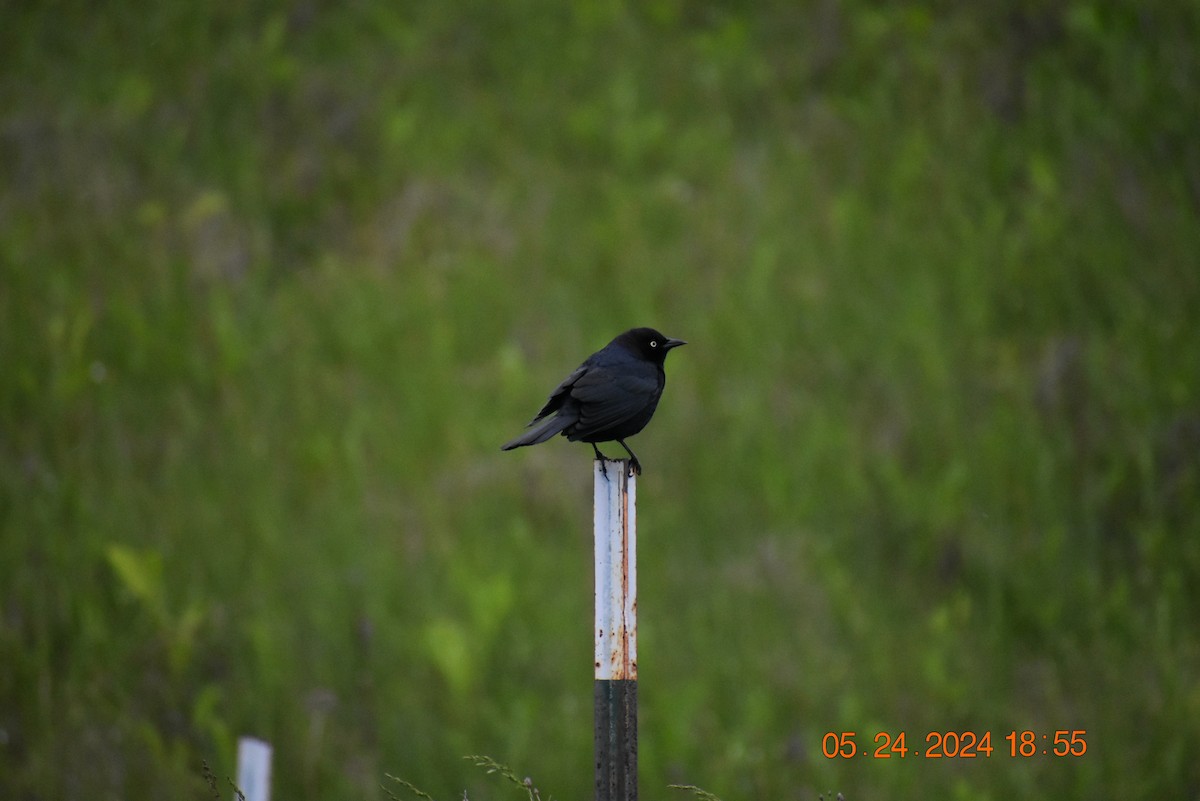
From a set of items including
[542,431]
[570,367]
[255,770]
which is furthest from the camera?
[570,367]

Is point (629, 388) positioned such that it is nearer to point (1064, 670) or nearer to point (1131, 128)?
Result: point (1064, 670)

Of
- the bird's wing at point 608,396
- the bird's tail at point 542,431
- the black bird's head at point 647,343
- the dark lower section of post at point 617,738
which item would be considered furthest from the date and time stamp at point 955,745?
the dark lower section of post at point 617,738

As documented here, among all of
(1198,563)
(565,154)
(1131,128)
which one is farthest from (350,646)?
(1131,128)

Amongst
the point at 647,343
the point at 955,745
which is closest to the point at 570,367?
the point at 955,745

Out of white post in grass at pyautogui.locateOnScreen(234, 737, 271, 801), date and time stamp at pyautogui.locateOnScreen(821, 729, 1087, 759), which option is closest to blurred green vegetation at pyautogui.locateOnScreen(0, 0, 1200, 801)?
date and time stamp at pyautogui.locateOnScreen(821, 729, 1087, 759)

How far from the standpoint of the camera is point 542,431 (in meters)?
5.05

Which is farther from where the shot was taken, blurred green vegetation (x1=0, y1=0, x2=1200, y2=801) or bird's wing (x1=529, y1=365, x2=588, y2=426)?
blurred green vegetation (x1=0, y1=0, x2=1200, y2=801)

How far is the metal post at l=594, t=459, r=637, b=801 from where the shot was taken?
13.0ft

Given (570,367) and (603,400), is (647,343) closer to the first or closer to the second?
(603,400)

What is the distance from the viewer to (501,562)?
956 centimetres

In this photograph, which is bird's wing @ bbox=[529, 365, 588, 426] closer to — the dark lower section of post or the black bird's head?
the black bird's head

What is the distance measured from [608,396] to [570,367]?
523cm

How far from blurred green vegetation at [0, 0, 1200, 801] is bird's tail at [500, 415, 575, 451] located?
3849mm

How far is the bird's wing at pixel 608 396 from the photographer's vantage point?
5.41 m
